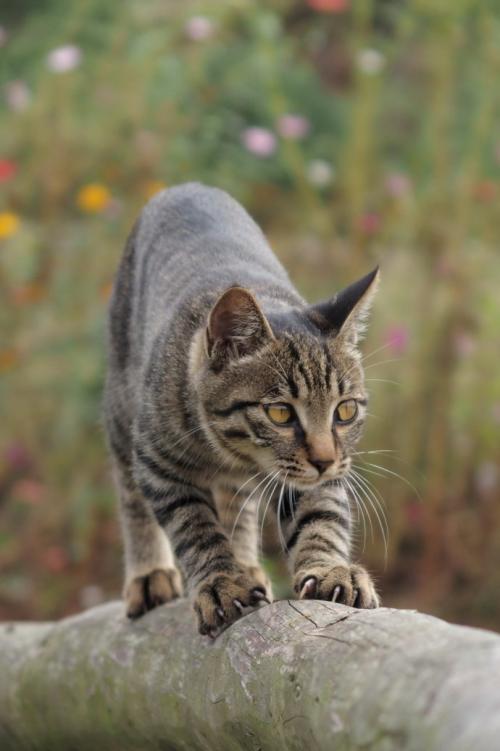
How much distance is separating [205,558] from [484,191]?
11.6 feet

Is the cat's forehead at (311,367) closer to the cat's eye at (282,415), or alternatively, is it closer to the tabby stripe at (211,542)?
the cat's eye at (282,415)

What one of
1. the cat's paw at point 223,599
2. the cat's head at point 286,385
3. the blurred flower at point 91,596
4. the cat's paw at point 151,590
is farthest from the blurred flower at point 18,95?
the cat's paw at point 223,599

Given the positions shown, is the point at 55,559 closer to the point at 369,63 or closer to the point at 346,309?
the point at 369,63

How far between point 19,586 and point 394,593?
1821 mm

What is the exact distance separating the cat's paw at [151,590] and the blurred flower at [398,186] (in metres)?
3.05

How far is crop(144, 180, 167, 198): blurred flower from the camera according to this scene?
6199 mm

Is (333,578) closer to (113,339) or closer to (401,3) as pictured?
(113,339)

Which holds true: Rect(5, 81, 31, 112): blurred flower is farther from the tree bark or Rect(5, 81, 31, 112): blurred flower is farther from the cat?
the tree bark

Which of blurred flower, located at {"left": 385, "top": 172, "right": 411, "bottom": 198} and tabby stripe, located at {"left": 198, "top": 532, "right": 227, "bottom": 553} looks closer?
→ tabby stripe, located at {"left": 198, "top": 532, "right": 227, "bottom": 553}

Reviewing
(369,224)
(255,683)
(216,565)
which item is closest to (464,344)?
(369,224)

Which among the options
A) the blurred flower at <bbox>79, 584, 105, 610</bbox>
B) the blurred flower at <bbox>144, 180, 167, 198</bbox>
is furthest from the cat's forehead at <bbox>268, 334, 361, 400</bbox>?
the blurred flower at <bbox>144, 180, 167, 198</bbox>

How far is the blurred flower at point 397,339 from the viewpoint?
216 inches

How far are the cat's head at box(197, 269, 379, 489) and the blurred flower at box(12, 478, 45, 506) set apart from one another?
283 cm

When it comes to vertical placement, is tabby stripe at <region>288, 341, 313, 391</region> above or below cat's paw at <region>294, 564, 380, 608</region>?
above
